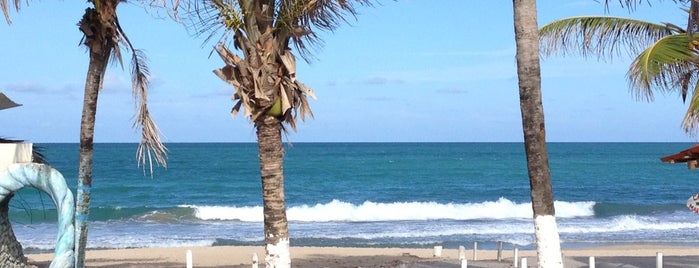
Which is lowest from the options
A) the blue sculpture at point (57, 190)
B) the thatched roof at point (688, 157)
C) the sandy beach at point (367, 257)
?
the sandy beach at point (367, 257)

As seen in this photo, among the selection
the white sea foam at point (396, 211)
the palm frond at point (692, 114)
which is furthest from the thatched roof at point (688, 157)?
the white sea foam at point (396, 211)

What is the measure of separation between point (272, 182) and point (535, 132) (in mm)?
3377

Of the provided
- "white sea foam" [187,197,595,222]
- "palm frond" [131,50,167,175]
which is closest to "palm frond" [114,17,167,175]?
"palm frond" [131,50,167,175]

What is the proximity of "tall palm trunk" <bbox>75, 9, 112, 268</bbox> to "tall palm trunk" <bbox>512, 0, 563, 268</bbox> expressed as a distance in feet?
21.4

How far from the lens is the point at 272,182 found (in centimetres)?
1186

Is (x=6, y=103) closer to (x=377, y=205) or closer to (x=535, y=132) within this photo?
(x=535, y=132)

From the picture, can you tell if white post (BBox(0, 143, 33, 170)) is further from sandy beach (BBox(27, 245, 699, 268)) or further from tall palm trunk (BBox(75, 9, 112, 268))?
sandy beach (BBox(27, 245, 699, 268))

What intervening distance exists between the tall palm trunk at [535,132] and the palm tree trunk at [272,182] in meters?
3.15

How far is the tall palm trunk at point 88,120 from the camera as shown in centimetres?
1455

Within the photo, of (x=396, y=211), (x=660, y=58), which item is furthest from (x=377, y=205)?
(x=660, y=58)

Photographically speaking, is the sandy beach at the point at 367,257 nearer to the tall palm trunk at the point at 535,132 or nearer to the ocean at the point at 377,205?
the ocean at the point at 377,205

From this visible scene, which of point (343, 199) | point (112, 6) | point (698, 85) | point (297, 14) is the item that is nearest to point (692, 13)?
point (698, 85)

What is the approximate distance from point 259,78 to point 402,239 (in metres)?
21.2

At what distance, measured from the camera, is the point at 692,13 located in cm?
1620
